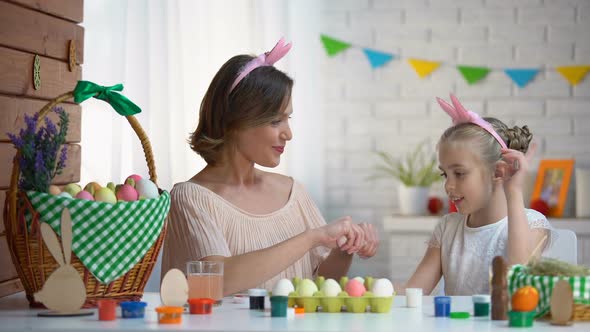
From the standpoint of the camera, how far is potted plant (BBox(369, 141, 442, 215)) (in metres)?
4.58

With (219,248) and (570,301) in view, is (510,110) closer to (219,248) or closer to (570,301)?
(219,248)

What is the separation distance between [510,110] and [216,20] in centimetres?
179

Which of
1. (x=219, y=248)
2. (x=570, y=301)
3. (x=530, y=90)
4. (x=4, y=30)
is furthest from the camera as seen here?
(x=530, y=90)

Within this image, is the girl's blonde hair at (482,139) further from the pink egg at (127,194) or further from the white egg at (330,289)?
the pink egg at (127,194)

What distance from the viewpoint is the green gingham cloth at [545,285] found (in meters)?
1.61

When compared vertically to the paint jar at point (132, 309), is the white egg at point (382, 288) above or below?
above

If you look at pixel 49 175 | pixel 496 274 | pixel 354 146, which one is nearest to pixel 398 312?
pixel 496 274

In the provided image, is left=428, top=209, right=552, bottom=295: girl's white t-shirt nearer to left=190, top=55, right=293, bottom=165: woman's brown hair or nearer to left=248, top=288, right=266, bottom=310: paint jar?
left=190, top=55, right=293, bottom=165: woman's brown hair

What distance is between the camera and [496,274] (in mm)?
1630

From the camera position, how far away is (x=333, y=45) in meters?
4.82

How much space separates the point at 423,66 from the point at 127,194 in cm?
317

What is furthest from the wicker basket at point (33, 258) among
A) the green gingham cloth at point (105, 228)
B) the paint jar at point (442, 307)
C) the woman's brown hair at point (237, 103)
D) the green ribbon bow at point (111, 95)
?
the woman's brown hair at point (237, 103)

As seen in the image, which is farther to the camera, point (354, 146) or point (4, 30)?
point (354, 146)

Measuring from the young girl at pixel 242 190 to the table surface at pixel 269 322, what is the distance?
0.57 meters
